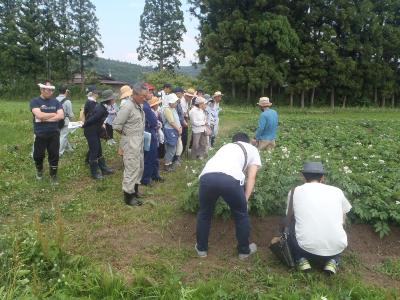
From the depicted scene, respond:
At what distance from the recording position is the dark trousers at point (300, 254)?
4.50m

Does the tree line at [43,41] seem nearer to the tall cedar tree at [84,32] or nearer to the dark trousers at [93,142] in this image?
the tall cedar tree at [84,32]

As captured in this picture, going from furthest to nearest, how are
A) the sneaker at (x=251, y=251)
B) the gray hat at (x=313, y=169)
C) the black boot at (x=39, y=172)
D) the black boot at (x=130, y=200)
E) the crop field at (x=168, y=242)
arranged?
the black boot at (x=39, y=172), the black boot at (x=130, y=200), the sneaker at (x=251, y=251), the gray hat at (x=313, y=169), the crop field at (x=168, y=242)

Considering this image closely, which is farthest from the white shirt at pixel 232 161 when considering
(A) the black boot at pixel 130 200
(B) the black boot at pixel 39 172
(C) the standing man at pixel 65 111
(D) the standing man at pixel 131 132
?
(C) the standing man at pixel 65 111

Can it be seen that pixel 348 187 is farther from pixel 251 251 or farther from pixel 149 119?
pixel 149 119

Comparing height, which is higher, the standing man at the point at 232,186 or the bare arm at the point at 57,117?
the bare arm at the point at 57,117

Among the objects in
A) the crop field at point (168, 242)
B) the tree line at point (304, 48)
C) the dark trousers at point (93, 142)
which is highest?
the tree line at point (304, 48)

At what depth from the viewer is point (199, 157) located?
1038 centimetres

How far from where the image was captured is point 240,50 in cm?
3112

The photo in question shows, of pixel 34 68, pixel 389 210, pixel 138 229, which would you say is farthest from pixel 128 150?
pixel 34 68

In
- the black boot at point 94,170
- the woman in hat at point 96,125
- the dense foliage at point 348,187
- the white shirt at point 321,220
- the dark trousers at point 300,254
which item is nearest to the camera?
the white shirt at point 321,220

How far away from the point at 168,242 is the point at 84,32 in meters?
46.2

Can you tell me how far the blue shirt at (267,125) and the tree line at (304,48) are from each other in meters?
21.6

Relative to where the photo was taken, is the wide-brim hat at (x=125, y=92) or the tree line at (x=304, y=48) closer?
the wide-brim hat at (x=125, y=92)

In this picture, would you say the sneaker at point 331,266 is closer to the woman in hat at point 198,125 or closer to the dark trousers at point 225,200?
the dark trousers at point 225,200
